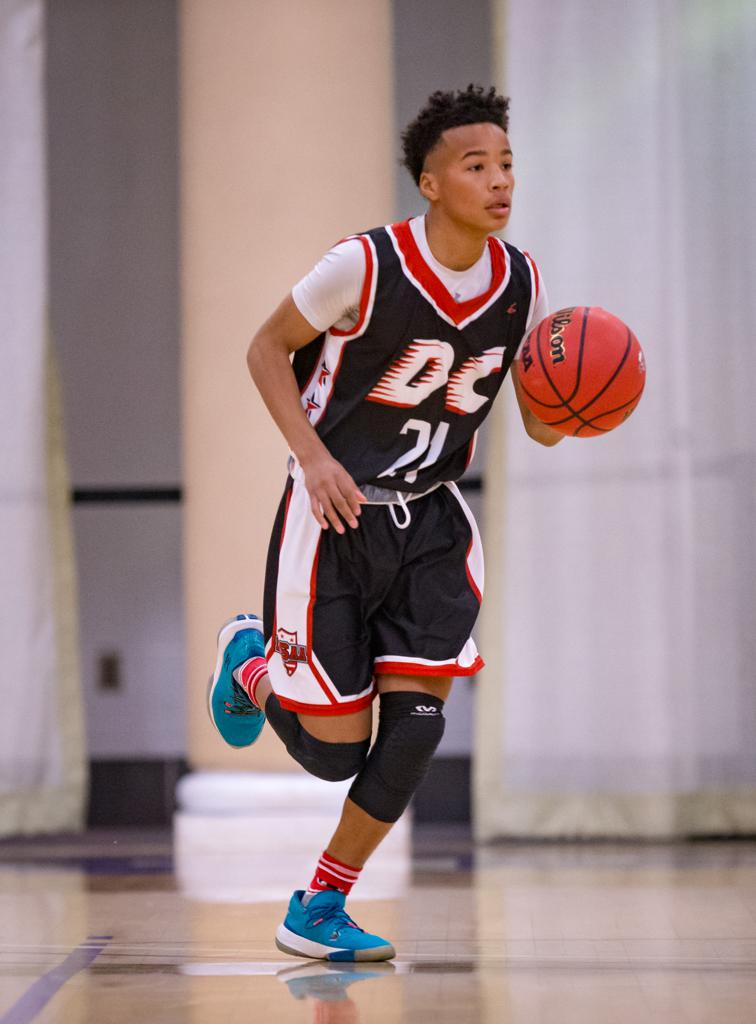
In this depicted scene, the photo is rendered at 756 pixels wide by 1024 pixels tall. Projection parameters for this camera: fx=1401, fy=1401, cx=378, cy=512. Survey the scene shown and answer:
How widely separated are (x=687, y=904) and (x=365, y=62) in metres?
2.30

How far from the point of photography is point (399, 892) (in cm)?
272

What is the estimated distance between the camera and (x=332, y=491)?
1.96 m

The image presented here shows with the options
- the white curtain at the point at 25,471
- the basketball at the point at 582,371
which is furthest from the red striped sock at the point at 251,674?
the white curtain at the point at 25,471

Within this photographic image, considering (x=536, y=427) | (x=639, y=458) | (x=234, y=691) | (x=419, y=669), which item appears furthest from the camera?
(x=639, y=458)

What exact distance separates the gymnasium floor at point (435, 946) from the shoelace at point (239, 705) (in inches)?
14.0

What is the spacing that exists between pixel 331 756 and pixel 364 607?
223mm

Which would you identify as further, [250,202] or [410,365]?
[250,202]

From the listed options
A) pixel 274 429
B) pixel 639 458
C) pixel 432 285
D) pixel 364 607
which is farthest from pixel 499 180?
pixel 274 429

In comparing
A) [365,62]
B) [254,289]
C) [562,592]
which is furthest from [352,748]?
[365,62]

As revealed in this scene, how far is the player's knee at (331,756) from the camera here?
205 cm

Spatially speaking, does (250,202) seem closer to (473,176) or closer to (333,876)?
(473,176)

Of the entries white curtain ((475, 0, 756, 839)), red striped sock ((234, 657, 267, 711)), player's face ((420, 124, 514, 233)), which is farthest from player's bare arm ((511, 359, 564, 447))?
white curtain ((475, 0, 756, 839))

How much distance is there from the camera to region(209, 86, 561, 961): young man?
2.00 metres

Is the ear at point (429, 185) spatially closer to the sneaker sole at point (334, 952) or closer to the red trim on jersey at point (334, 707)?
the red trim on jersey at point (334, 707)
